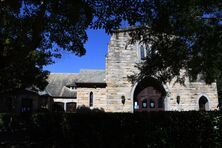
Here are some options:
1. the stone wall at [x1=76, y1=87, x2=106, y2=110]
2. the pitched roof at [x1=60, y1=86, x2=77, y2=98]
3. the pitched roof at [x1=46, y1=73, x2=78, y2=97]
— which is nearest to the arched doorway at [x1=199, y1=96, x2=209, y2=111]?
the stone wall at [x1=76, y1=87, x2=106, y2=110]

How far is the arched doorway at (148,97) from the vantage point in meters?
20.6

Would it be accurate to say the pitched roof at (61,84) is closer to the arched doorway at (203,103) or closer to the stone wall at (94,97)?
the stone wall at (94,97)

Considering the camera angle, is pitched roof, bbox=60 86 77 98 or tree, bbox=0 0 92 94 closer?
tree, bbox=0 0 92 94

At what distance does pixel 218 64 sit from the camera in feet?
31.2

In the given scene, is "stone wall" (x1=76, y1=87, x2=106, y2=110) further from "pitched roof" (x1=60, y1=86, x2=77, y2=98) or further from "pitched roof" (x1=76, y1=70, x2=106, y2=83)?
"pitched roof" (x1=60, y1=86, x2=77, y2=98)

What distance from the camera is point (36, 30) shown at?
739 centimetres

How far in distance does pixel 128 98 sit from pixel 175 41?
10.1 m

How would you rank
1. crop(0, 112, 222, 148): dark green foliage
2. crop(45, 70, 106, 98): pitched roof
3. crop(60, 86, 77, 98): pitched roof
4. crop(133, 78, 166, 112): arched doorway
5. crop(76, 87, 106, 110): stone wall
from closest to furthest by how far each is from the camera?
crop(0, 112, 222, 148): dark green foliage, crop(76, 87, 106, 110): stone wall, crop(133, 78, 166, 112): arched doorway, crop(60, 86, 77, 98): pitched roof, crop(45, 70, 106, 98): pitched roof

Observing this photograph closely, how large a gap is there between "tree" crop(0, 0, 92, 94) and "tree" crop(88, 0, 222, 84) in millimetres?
1012

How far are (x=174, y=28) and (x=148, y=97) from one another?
12226mm

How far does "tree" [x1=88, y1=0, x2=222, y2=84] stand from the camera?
7238mm

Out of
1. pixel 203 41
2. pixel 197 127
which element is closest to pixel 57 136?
pixel 197 127

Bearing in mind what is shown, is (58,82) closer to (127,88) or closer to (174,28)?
(127,88)

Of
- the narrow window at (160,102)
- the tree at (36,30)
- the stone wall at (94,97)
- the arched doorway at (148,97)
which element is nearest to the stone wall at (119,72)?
the stone wall at (94,97)
